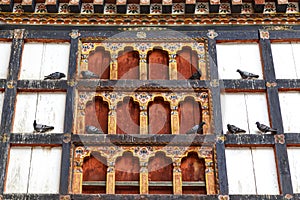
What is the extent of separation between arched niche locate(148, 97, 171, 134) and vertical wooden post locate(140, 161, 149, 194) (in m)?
0.62

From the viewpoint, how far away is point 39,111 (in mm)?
10672

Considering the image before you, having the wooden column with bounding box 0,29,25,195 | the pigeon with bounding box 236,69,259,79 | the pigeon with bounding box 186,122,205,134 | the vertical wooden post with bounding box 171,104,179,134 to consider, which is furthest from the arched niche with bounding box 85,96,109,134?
the pigeon with bounding box 236,69,259,79

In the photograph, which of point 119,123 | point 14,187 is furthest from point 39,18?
point 14,187

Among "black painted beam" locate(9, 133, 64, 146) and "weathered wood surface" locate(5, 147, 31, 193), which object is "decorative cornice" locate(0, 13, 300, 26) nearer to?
"black painted beam" locate(9, 133, 64, 146)

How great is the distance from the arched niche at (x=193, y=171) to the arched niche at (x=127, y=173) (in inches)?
27.6

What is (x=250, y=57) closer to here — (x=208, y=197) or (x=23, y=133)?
(x=208, y=197)

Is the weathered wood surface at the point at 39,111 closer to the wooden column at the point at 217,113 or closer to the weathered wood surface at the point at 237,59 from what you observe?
the wooden column at the point at 217,113

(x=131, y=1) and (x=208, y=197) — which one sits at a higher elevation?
(x=131, y=1)

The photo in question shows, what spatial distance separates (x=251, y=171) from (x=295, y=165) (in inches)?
26.8

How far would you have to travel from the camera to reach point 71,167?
33.1ft

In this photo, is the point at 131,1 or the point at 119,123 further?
the point at 131,1

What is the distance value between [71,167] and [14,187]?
2.88 feet

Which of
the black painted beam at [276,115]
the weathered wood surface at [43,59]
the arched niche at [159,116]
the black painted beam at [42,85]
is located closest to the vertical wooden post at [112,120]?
the arched niche at [159,116]

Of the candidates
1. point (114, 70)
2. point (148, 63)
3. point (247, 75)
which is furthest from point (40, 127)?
point (247, 75)
